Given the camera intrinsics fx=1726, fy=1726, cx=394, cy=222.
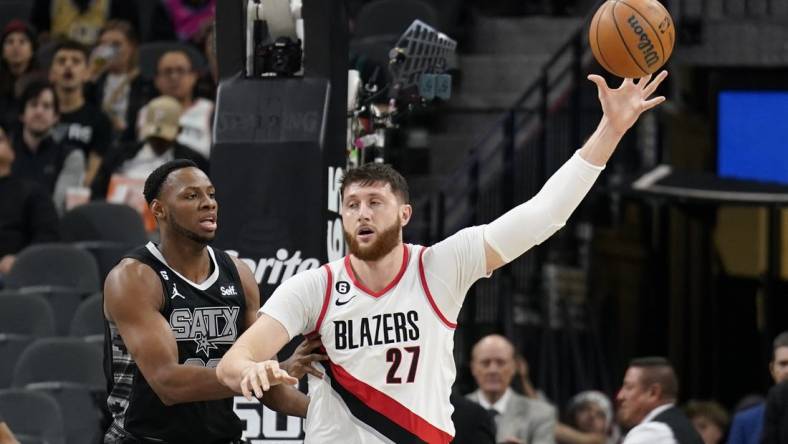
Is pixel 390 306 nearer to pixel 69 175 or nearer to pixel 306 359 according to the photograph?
pixel 306 359

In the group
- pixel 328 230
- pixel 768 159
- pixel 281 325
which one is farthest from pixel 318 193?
pixel 768 159

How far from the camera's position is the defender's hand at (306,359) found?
20.5ft

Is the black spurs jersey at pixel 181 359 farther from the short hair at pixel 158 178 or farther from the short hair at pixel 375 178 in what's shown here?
the short hair at pixel 375 178

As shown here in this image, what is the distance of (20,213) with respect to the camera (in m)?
12.8

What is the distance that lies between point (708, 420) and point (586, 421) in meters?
0.89

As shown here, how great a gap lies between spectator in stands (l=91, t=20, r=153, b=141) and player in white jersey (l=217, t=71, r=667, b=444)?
8641 millimetres

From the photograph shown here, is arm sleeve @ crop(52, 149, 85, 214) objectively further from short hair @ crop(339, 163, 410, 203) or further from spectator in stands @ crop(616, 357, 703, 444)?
short hair @ crop(339, 163, 410, 203)

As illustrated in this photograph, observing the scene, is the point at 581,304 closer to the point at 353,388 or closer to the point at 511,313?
the point at 511,313

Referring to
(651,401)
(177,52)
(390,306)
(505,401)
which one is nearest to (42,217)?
(177,52)

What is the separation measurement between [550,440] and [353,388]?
202 inches

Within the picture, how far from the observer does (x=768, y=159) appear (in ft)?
51.2

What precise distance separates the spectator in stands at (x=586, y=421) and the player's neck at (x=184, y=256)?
537 cm

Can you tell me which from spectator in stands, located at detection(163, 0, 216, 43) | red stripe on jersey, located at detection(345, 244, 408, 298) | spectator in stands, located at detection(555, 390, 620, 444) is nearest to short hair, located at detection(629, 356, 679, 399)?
red stripe on jersey, located at detection(345, 244, 408, 298)

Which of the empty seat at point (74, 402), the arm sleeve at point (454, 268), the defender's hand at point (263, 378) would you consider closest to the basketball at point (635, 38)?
the arm sleeve at point (454, 268)
